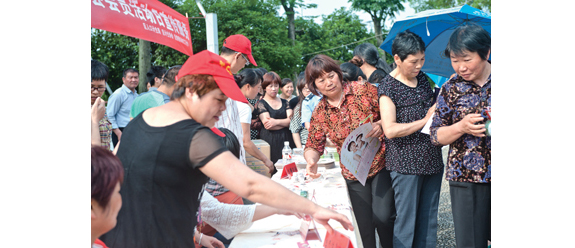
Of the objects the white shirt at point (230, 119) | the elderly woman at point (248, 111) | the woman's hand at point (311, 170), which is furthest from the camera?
the elderly woman at point (248, 111)

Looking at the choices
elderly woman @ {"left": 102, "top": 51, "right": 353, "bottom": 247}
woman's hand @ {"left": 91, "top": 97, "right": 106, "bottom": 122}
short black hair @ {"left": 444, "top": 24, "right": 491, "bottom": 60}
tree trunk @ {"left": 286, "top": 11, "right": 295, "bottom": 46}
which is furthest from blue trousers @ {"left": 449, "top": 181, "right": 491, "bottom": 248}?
tree trunk @ {"left": 286, "top": 11, "right": 295, "bottom": 46}

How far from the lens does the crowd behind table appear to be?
1.06 metres

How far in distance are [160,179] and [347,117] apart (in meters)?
1.59

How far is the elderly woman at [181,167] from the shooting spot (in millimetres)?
1053

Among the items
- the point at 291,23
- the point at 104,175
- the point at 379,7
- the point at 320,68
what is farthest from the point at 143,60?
the point at 379,7

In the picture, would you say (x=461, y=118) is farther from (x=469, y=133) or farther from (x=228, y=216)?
(x=228, y=216)

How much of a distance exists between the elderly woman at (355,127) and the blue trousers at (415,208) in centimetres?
11

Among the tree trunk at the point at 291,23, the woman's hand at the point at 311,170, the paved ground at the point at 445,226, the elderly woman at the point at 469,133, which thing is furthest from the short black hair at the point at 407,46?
the tree trunk at the point at 291,23

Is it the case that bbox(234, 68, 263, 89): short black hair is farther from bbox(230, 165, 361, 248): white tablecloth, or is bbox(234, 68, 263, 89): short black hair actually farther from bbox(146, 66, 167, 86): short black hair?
bbox(146, 66, 167, 86): short black hair

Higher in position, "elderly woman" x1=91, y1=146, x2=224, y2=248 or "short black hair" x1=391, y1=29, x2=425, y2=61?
"short black hair" x1=391, y1=29, x2=425, y2=61

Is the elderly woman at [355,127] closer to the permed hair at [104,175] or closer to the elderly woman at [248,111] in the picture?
the elderly woman at [248,111]

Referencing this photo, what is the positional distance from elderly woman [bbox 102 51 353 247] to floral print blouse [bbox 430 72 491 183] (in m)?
0.83

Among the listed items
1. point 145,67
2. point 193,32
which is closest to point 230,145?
point 145,67

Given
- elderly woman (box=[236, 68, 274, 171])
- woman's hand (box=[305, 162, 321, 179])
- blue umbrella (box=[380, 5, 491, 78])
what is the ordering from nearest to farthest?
woman's hand (box=[305, 162, 321, 179]) → blue umbrella (box=[380, 5, 491, 78]) → elderly woman (box=[236, 68, 274, 171])
